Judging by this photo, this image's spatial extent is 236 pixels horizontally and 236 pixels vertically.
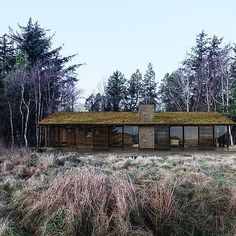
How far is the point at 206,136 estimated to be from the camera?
26.1 metres

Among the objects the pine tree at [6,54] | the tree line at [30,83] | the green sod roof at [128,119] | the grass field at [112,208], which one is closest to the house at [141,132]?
the green sod roof at [128,119]

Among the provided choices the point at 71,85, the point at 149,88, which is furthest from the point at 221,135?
the point at 149,88

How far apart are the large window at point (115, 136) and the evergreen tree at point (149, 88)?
69.1 ft

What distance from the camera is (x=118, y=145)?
2617 cm

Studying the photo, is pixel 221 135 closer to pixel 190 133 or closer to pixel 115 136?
pixel 190 133

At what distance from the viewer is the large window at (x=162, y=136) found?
85.4ft

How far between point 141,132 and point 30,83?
11425 mm

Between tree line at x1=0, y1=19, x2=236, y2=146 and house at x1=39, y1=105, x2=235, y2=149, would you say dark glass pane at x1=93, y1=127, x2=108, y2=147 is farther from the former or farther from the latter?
tree line at x1=0, y1=19, x2=236, y2=146

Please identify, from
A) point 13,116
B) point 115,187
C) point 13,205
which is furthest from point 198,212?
point 13,116

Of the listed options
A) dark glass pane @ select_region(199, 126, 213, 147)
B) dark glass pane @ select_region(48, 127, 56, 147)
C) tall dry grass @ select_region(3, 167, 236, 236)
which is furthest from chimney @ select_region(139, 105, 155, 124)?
tall dry grass @ select_region(3, 167, 236, 236)

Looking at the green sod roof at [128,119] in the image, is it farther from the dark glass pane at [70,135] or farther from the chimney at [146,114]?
the dark glass pane at [70,135]

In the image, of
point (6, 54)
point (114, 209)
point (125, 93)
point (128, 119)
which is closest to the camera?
point (114, 209)

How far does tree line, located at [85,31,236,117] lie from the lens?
3634 cm

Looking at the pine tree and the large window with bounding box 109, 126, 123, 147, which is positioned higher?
the pine tree
